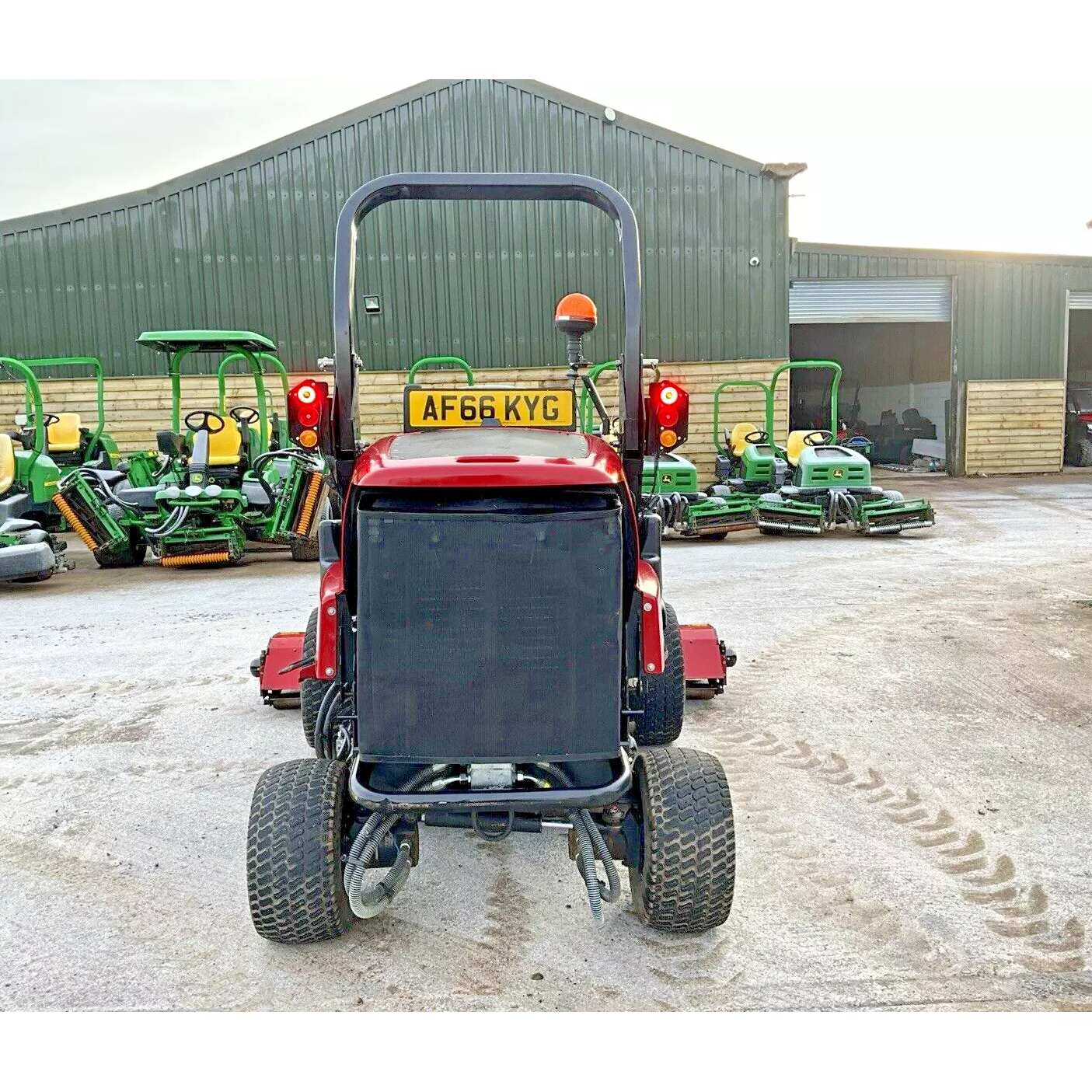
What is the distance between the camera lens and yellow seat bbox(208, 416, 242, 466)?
394 inches

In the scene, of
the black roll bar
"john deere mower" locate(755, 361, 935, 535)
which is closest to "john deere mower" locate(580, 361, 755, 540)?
"john deere mower" locate(755, 361, 935, 535)

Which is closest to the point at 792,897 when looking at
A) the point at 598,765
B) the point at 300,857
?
the point at 598,765

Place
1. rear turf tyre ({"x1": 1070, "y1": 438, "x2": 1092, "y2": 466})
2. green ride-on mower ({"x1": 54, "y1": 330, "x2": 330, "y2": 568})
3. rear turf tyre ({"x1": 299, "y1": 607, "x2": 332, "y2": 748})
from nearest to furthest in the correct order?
rear turf tyre ({"x1": 299, "y1": 607, "x2": 332, "y2": 748}) < green ride-on mower ({"x1": 54, "y1": 330, "x2": 330, "y2": 568}) < rear turf tyre ({"x1": 1070, "y1": 438, "x2": 1092, "y2": 466})

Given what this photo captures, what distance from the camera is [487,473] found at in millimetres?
2428

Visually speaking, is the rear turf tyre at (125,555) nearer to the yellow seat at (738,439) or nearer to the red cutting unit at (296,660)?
the red cutting unit at (296,660)

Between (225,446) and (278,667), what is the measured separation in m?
6.02

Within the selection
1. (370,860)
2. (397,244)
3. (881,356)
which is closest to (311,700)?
(370,860)

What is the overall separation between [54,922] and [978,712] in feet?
12.0

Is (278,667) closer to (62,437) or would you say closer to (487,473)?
(487,473)

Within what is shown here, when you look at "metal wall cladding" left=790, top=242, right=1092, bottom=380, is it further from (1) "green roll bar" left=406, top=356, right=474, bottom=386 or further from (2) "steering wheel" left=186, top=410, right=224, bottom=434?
(2) "steering wheel" left=186, top=410, right=224, bottom=434

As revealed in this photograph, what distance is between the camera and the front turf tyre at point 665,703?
12.7 ft

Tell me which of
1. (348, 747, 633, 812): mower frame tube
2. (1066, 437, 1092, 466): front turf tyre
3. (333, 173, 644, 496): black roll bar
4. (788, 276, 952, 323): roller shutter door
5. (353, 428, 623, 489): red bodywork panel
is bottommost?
(348, 747, 633, 812): mower frame tube

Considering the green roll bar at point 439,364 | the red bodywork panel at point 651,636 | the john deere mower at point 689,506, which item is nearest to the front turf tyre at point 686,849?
the red bodywork panel at point 651,636

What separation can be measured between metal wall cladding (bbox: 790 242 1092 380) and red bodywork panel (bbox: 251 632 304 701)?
15.5 m
